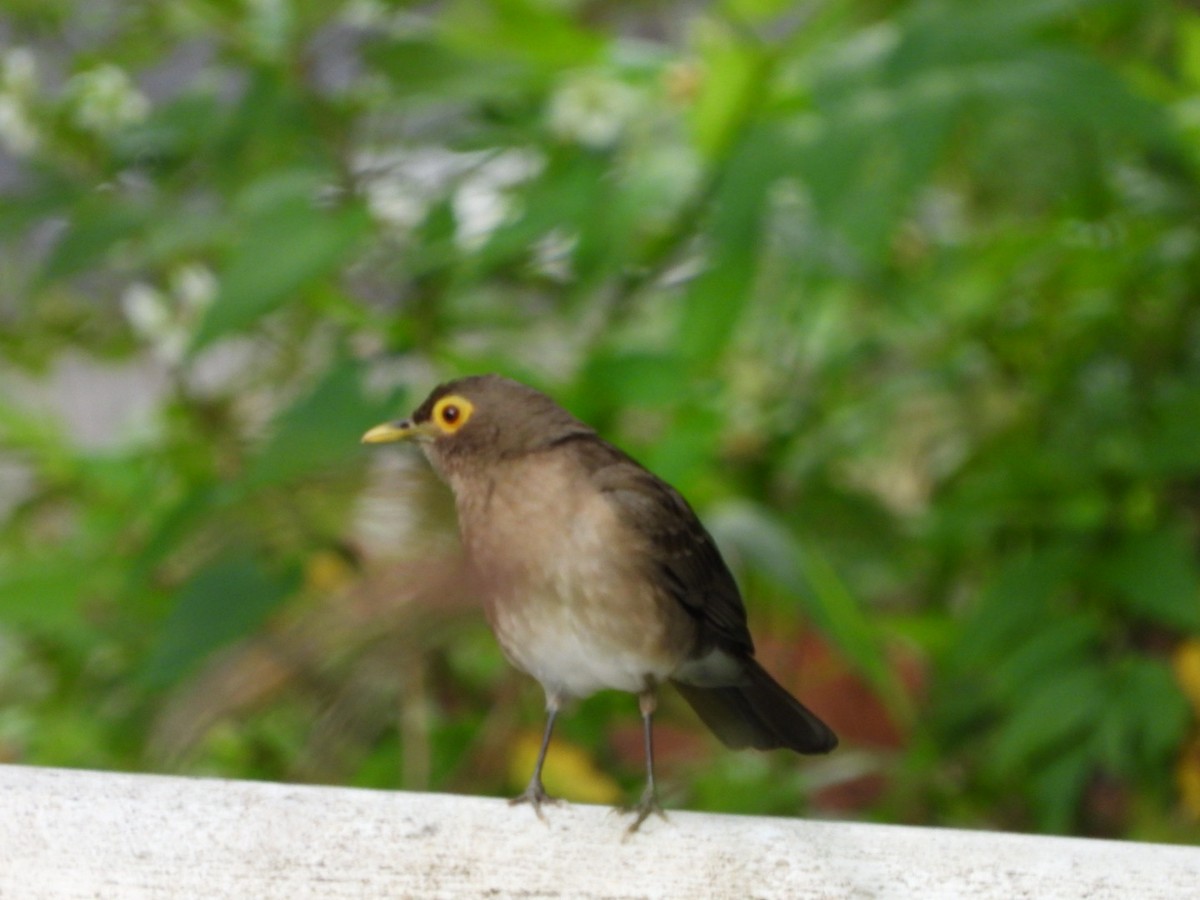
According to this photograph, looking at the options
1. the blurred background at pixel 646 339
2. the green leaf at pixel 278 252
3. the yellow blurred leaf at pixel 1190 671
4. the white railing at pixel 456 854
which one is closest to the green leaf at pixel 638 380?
the blurred background at pixel 646 339

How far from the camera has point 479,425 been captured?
1410mm

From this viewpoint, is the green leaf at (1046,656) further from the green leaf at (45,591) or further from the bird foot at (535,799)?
the green leaf at (45,591)

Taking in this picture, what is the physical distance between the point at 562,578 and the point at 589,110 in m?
1.16

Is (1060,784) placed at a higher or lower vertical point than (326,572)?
lower

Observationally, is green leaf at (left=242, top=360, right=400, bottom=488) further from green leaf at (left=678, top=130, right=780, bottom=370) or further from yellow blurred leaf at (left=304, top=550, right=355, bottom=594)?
green leaf at (left=678, top=130, right=780, bottom=370)

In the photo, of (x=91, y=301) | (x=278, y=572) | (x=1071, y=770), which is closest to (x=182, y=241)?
(x=278, y=572)

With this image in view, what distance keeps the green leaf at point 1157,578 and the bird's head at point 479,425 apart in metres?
1.26

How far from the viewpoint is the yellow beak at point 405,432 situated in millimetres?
1418

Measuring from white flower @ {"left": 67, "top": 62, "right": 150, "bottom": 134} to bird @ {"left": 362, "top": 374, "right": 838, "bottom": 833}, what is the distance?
1.15 m

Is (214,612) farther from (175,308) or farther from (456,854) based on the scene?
(456,854)

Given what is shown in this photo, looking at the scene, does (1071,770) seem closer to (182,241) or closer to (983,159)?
(983,159)

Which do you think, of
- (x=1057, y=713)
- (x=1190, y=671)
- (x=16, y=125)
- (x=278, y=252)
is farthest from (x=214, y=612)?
(x=1190, y=671)

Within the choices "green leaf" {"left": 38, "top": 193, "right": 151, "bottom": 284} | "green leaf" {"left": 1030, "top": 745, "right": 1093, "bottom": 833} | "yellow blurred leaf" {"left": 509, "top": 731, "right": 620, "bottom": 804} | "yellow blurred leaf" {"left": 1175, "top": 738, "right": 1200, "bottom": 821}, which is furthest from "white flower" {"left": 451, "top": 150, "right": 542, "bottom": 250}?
"yellow blurred leaf" {"left": 1175, "top": 738, "right": 1200, "bottom": 821}

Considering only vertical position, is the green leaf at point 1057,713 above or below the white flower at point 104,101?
below
